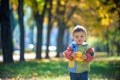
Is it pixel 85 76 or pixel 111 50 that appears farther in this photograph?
pixel 111 50

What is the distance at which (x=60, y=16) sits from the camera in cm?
4388

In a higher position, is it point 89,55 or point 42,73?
point 89,55

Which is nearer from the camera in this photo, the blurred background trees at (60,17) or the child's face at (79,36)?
the child's face at (79,36)

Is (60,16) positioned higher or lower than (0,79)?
higher

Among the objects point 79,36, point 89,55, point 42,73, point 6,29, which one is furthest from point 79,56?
point 6,29

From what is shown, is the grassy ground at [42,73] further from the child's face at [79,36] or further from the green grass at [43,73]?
the child's face at [79,36]

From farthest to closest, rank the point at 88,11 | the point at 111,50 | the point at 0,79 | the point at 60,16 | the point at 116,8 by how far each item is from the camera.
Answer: the point at 111,50, the point at 88,11, the point at 60,16, the point at 116,8, the point at 0,79

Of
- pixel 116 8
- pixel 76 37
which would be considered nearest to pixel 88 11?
pixel 116 8

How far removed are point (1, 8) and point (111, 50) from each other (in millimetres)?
47170

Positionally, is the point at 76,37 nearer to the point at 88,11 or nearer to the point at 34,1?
the point at 34,1

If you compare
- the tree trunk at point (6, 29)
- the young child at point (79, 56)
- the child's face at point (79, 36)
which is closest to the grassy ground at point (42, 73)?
the tree trunk at point (6, 29)

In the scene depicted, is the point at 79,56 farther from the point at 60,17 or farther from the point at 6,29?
the point at 60,17

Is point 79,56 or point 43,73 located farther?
point 43,73

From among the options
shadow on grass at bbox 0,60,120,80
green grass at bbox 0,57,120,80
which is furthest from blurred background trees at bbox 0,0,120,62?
green grass at bbox 0,57,120,80
